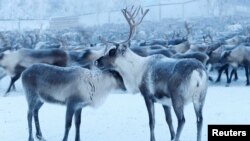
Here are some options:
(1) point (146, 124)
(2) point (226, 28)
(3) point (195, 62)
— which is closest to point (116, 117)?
(1) point (146, 124)

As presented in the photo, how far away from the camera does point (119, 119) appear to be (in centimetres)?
755

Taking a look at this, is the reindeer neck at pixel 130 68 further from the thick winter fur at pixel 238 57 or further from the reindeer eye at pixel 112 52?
the thick winter fur at pixel 238 57

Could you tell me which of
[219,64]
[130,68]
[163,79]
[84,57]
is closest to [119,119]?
[130,68]

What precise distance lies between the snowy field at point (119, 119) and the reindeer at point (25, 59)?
212 cm

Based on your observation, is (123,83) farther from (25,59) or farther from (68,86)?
(25,59)

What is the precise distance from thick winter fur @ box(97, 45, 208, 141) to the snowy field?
2.29 feet

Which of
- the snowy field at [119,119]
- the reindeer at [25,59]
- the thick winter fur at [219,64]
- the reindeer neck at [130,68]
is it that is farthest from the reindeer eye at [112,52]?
the thick winter fur at [219,64]

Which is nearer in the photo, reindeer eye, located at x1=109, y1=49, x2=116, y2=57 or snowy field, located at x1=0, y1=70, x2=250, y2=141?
reindeer eye, located at x1=109, y1=49, x2=116, y2=57

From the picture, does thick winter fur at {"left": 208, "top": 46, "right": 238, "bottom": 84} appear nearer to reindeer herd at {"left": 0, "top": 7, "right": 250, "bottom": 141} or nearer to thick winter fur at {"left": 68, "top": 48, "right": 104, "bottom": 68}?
thick winter fur at {"left": 68, "top": 48, "right": 104, "bottom": 68}

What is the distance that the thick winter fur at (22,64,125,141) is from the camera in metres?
5.87

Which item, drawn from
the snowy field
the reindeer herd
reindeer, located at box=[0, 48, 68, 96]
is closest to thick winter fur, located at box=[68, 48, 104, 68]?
reindeer, located at box=[0, 48, 68, 96]

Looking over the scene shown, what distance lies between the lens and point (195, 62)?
5543 millimetres

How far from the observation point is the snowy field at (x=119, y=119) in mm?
6480

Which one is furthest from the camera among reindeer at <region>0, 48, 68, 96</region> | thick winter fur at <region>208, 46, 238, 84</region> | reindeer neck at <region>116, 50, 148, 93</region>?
thick winter fur at <region>208, 46, 238, 84</region>
